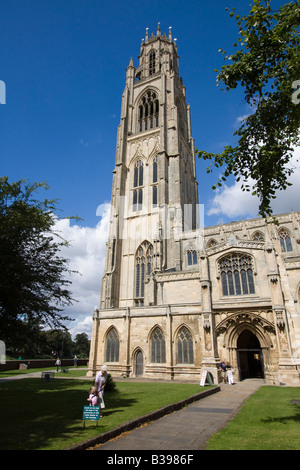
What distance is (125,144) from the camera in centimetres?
4841

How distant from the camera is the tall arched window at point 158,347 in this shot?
941 inches

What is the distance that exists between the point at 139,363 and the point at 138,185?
27550 millimetres

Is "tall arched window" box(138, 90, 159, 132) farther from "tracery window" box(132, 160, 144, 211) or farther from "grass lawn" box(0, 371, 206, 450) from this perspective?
"grass lawn" box(0, 371, 206, 450)

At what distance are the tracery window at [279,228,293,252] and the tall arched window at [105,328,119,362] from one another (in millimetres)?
22082

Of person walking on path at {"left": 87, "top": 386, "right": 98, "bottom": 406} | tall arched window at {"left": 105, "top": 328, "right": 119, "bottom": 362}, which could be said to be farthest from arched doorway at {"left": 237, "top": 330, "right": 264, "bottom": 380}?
person walking on path at {"left": 87, "top": 386, "right": 98, "bottom": 406}

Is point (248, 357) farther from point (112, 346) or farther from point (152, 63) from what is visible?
point (152, 63)

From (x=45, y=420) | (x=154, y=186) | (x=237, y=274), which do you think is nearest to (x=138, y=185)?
(x=154, y=186)

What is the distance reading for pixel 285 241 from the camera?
113ft

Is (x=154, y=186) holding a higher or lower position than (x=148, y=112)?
lower

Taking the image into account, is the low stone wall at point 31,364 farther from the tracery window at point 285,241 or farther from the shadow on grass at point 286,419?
the tracery window at point 285,241

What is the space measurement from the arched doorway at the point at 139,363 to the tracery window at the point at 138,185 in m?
23.1

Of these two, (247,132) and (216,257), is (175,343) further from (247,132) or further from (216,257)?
(247,132)

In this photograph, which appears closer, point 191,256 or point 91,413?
point 91,413
